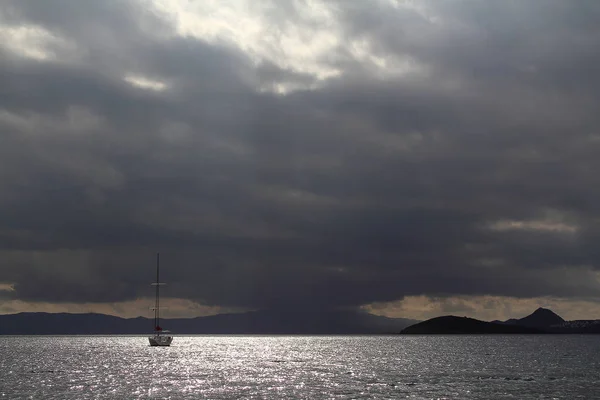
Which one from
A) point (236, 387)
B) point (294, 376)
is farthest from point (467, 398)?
point (294, 376)

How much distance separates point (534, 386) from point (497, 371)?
1485 inches

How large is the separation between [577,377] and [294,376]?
58227mm

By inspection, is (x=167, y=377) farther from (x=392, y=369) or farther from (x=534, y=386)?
(x=534, y=386)

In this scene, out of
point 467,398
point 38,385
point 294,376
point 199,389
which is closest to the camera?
point 467,398

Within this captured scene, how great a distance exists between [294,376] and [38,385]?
160 feet

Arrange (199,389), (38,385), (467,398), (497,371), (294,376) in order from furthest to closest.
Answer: (497,371), (294,376), (38,385), (199,389), (467,398)

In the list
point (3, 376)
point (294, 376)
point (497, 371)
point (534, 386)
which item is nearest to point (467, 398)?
point (534, 386)

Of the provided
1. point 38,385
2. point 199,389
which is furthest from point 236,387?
point 38,385

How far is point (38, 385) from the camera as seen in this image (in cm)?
12031

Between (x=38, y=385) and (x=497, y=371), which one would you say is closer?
(x=38, y=385)

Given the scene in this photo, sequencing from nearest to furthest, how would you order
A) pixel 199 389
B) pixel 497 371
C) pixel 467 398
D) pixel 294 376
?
1. pixel 467 398
2. pixel 199 389
3. pixel 294 376
4. pixel 497 371

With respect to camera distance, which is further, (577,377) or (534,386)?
(577,377)

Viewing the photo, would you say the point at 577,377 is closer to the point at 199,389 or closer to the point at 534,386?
the point at 534,386

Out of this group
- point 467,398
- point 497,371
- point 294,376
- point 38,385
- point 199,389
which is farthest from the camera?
point 497,371
